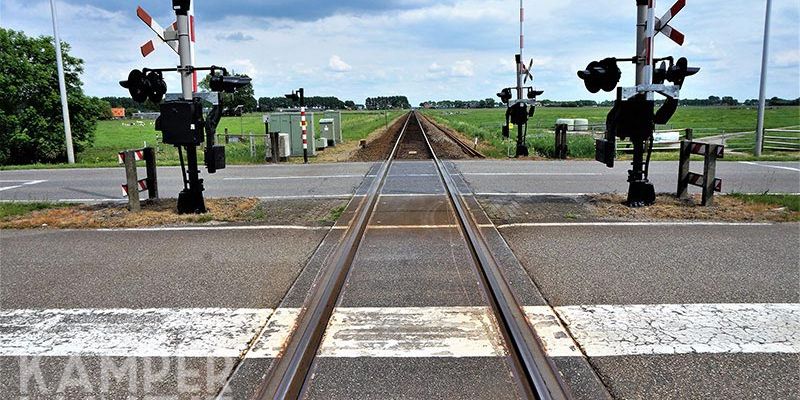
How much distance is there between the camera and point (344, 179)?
44.0 ft

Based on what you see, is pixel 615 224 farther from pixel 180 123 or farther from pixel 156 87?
pixel 156 87

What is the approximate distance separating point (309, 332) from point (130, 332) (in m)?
1.37

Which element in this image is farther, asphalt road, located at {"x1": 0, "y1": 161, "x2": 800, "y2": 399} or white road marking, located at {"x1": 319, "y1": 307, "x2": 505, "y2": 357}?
white road marking, located at {"x1": 319, "y1": 307, "x2": 505, "y2": 357}

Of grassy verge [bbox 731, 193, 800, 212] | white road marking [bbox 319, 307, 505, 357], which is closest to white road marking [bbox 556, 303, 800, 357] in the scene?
white road marking [bbox 319, 307, 505, 357]

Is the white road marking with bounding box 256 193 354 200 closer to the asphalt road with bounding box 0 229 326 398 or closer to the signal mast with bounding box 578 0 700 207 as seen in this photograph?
the asphalt road with bounding box 0 229 326 398

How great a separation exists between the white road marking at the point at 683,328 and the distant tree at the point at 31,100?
84.6 feet

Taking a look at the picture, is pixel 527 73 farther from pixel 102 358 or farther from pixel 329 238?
pixel 102 358

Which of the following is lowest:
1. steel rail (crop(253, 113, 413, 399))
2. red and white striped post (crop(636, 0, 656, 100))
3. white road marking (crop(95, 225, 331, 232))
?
steel rail (crop(253, 113, 413, 399))

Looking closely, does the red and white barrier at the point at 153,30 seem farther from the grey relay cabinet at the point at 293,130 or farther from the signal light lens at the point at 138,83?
the grey relay cabinet at the point at 293,130

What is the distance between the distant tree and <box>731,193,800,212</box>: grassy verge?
83.8ft

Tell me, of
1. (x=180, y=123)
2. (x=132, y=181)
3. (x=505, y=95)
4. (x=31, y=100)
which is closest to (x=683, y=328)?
(x=180, y=123)

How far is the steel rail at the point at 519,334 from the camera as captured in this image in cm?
331

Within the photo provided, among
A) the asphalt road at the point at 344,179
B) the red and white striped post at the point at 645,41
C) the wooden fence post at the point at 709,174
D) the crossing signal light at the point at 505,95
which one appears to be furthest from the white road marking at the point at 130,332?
the crossing signal light at the point at 505,95

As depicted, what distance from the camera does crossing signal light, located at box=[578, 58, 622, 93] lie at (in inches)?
333
